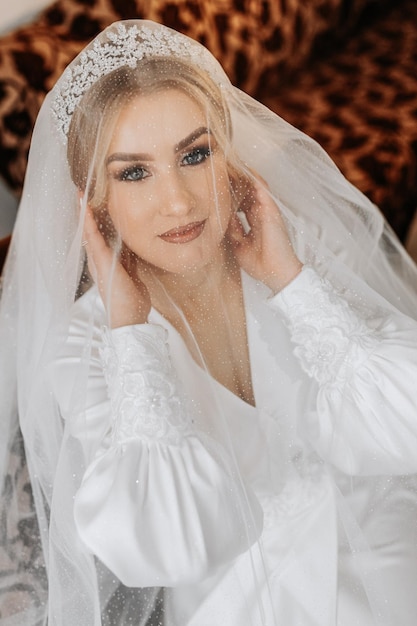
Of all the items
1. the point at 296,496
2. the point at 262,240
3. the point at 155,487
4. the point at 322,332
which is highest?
the point at 262,240

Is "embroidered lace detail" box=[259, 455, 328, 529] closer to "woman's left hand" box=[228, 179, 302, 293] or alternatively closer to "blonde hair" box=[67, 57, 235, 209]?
"woman's left hand" box=[228, 179, 302, 293]

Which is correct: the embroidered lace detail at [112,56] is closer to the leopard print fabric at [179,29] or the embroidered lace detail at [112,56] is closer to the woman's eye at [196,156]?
the woman's eye at [196,156]

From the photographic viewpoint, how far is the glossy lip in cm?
90

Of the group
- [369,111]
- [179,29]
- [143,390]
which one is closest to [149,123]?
[143,390]

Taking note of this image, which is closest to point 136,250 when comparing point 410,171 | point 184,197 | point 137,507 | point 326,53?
point 184,197

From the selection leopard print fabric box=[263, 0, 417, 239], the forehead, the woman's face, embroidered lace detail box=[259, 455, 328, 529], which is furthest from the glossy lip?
leopard print fabric box=[263, 0, 417, 239]

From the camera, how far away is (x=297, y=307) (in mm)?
986

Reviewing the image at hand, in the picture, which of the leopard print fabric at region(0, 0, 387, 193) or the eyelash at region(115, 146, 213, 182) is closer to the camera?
the eyelash at region(115, 146, 213, 182)

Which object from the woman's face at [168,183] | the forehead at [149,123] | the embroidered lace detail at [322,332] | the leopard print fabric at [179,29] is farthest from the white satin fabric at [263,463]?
the leopard print fabric at [179,29]

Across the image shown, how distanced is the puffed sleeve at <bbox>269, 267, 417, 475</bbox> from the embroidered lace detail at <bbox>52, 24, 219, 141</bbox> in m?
0.34

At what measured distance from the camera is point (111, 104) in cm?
87

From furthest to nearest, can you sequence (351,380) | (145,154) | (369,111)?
(369,111), (351,380), (145,154)

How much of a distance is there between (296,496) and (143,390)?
30cm

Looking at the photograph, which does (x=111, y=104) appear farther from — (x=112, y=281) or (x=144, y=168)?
(x=112, y=281)
